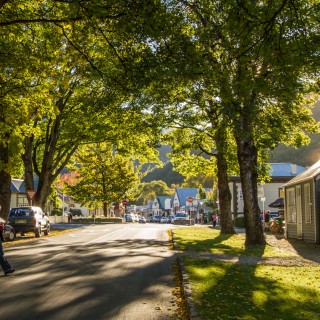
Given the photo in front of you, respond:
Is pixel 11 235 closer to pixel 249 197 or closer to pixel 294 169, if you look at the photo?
pixel 249 197

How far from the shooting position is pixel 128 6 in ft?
33.4

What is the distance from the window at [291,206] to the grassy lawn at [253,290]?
46.5ft

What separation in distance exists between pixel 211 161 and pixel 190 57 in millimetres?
23418

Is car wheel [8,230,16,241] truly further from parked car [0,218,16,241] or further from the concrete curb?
the concrete curb

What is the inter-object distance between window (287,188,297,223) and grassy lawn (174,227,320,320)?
14.2 m

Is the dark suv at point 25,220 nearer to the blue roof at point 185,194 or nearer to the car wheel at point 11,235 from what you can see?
the car wheel at point 11,235

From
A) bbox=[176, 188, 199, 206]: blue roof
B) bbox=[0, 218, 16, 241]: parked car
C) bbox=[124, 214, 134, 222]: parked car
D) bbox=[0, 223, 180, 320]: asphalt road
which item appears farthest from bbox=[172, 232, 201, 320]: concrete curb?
bbox=[176, 188, 199, 206]: blue roof

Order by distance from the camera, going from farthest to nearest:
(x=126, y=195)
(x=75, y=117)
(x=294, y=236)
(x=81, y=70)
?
1. (x=126, y=195)
2. (x=75, y=117)
3. (x=294, y=236)
4. (x=81, y=70)

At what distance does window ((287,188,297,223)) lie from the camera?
27.3m

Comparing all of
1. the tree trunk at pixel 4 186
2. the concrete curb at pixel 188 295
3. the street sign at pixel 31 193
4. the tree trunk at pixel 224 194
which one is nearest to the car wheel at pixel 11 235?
the tree trunk at pixel 4 186

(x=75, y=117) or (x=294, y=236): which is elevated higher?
(x=75, y=117)

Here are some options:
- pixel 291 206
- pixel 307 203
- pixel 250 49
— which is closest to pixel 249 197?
pixel 307 203

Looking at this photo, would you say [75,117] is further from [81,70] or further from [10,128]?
[10,128]

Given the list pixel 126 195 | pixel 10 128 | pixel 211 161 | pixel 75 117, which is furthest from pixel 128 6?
pixel 126 195
